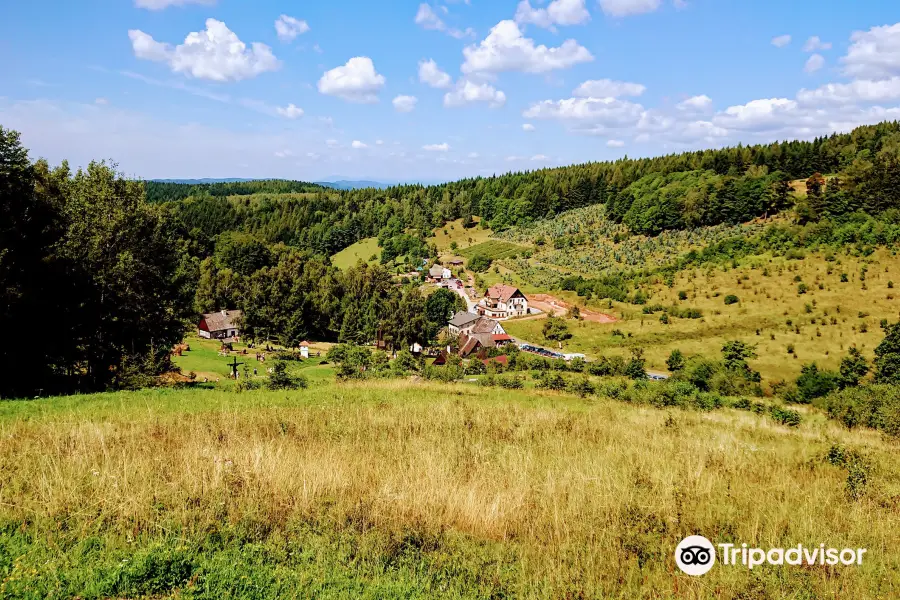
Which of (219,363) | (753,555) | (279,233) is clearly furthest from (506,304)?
(279,233)

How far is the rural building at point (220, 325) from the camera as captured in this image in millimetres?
77312

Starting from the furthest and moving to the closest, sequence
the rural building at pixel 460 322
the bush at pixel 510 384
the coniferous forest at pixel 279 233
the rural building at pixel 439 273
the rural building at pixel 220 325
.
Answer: the rural building at pixel 439 273
the rural building at pixel 460 322
the rural building at pixel 220 325
the bush at pixel 510 384
the coniferous forest at pixel 279 233

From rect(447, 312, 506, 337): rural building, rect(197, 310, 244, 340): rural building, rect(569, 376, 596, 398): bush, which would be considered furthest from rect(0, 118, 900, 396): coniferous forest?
rect(569, 376, 596, 398): bush

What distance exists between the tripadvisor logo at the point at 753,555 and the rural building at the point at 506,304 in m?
77.9

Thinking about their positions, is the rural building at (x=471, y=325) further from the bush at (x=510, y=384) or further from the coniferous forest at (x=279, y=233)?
the bush at (x=510, y=384)

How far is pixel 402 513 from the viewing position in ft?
18.7

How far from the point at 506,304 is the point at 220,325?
50.5 metres

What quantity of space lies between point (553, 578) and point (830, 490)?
17.4ft

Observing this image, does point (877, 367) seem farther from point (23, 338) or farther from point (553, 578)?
point (23, 338)

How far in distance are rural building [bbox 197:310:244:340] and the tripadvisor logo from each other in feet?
261

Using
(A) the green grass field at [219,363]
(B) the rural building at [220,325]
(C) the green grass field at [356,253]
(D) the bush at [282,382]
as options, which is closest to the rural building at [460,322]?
(A) the green grass field at [219,363]

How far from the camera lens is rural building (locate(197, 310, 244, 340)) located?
254ft

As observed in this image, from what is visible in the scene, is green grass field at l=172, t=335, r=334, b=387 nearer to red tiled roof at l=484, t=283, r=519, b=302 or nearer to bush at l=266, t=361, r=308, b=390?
bush at l=266, t=361, r=308, b=390

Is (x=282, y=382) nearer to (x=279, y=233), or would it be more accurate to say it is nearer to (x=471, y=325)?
(x=471, y=325)
